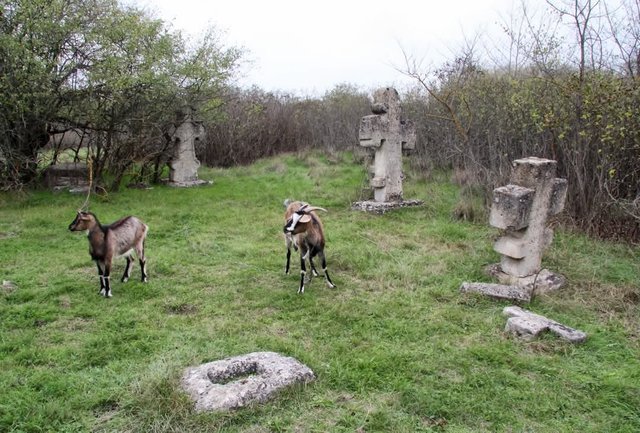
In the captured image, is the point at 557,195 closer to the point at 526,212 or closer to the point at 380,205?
the point at 526,212

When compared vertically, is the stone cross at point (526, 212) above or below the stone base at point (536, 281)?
above

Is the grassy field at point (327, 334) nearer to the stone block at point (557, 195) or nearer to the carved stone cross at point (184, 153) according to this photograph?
the stone block at point (557, 195)

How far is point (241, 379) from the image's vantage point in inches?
150

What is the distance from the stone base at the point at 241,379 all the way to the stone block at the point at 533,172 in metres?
3.99

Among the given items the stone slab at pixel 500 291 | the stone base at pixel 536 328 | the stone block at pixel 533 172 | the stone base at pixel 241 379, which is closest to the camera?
the stone base at pixel 241 379

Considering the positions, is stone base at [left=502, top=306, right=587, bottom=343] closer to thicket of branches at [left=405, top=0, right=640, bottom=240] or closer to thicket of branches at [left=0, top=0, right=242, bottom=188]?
thicket of branches at [left=405, top=0, right=640, bottom=240]

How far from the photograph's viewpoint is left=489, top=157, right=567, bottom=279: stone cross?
19.9 feet

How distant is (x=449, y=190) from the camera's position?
1231 centimetres

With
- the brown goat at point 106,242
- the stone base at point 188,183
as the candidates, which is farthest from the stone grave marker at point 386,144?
the brown goat at point 106,242

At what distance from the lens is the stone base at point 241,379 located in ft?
11.6

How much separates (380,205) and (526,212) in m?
4.70

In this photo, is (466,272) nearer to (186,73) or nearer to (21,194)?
(186,73)

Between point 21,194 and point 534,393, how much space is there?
1121 cm

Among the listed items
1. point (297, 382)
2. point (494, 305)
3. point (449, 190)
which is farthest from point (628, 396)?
point (449, 190)
